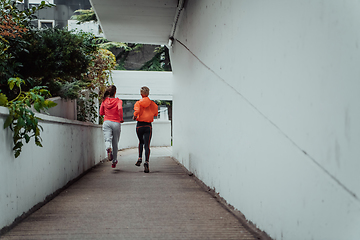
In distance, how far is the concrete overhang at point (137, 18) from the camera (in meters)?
7.39

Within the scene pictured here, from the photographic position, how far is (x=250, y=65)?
10.2 ft

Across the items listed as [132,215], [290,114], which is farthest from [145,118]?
[290,114]

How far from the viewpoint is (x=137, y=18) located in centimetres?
844

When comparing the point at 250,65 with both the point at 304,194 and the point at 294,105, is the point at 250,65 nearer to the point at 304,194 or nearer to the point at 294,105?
the point at 294,105

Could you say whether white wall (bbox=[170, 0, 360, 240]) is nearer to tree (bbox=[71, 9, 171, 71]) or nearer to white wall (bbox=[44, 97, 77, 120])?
white wall (bbox=[44, 97, 77, 120])

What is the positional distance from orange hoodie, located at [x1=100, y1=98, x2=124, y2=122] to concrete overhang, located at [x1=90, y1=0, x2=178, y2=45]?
6.87ft

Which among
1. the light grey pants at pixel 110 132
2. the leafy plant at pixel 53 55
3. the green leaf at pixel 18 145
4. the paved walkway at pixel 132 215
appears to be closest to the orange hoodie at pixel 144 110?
the light grey pants at pixel 110 132

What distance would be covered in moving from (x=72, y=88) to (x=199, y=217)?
4.12m

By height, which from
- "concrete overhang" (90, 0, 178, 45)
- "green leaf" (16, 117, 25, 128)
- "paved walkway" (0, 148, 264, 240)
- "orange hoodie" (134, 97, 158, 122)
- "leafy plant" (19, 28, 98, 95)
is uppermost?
"concrete overhang" (90, 0, 178, 45)

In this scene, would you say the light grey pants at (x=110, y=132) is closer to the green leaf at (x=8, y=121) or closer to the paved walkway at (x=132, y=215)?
the paved walkway at (x=132, y=215)

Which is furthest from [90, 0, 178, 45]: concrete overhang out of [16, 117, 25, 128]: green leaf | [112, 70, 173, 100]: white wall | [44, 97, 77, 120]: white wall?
[16, 117, 25, 128]: green leaf

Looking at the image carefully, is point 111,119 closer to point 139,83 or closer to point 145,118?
point 145,118

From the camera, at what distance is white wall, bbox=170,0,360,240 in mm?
1716

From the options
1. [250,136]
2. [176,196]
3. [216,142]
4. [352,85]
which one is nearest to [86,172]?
[176,196]
